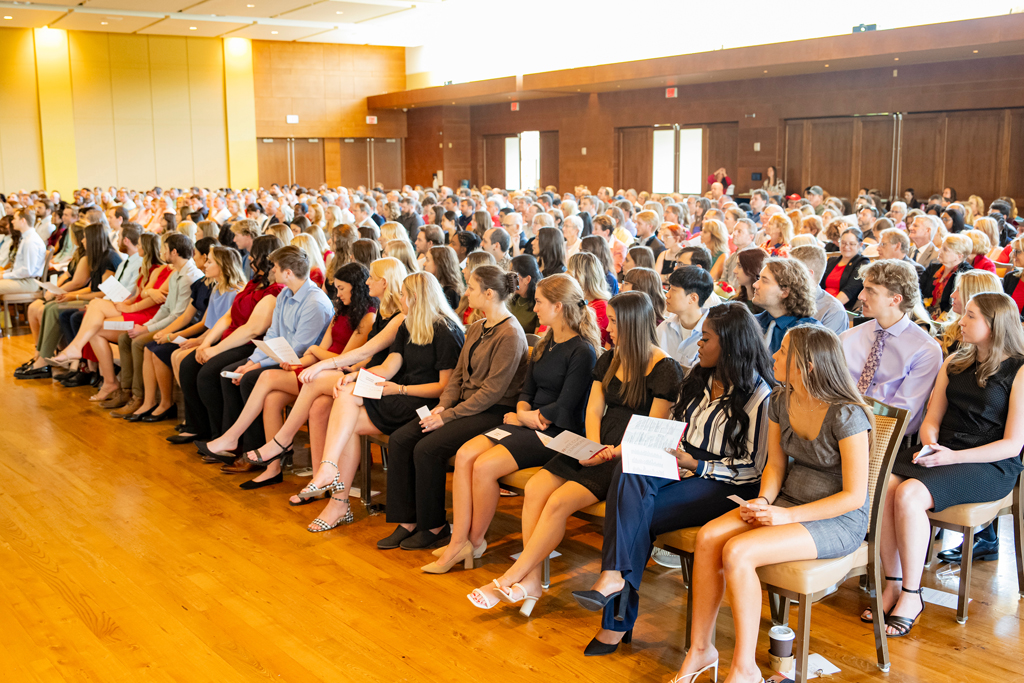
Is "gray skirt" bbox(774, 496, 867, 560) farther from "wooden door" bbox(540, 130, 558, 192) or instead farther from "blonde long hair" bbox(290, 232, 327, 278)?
"wooden door" bbox(540, 130, 558, 192)

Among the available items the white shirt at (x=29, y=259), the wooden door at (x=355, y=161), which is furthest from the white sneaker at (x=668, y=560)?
the wooden door at (x=355, y=161)

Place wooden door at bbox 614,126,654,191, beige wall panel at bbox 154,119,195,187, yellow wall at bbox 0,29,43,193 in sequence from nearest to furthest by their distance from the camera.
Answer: wooden door at bbox 614,126,654,191 < yellow wall at bbox 0,29,43,193 < beige wall panel at bbox 154,119,195,187

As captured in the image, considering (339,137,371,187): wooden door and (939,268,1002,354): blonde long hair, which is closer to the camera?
(939,268,1002,354): blonde long hair

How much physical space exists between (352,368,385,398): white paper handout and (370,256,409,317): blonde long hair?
0.58 metres

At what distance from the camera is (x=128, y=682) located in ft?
10.0

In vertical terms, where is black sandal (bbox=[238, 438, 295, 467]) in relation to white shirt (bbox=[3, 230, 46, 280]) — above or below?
below

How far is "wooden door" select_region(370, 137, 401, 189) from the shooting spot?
1086 inches

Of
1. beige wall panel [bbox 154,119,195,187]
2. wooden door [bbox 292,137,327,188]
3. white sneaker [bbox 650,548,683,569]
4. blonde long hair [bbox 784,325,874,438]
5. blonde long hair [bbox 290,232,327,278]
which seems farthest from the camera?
wooden door [bbox 292,137,327,188]

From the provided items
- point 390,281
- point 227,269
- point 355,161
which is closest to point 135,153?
point 355,161

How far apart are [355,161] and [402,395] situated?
78.5 ft

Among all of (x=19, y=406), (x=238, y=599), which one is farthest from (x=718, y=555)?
(x=19, y=406)

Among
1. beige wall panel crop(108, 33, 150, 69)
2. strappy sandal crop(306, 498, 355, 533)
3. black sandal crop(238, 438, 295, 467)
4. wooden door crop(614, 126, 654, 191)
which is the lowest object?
strappy sandal crop(306, 498, 355, 533)

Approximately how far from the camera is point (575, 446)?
352 centimetres

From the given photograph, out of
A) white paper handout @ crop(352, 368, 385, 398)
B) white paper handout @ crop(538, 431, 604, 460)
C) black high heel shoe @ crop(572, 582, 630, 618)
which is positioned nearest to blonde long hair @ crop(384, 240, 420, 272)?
white paper handout @ crop(352, 368, 385, 398)
